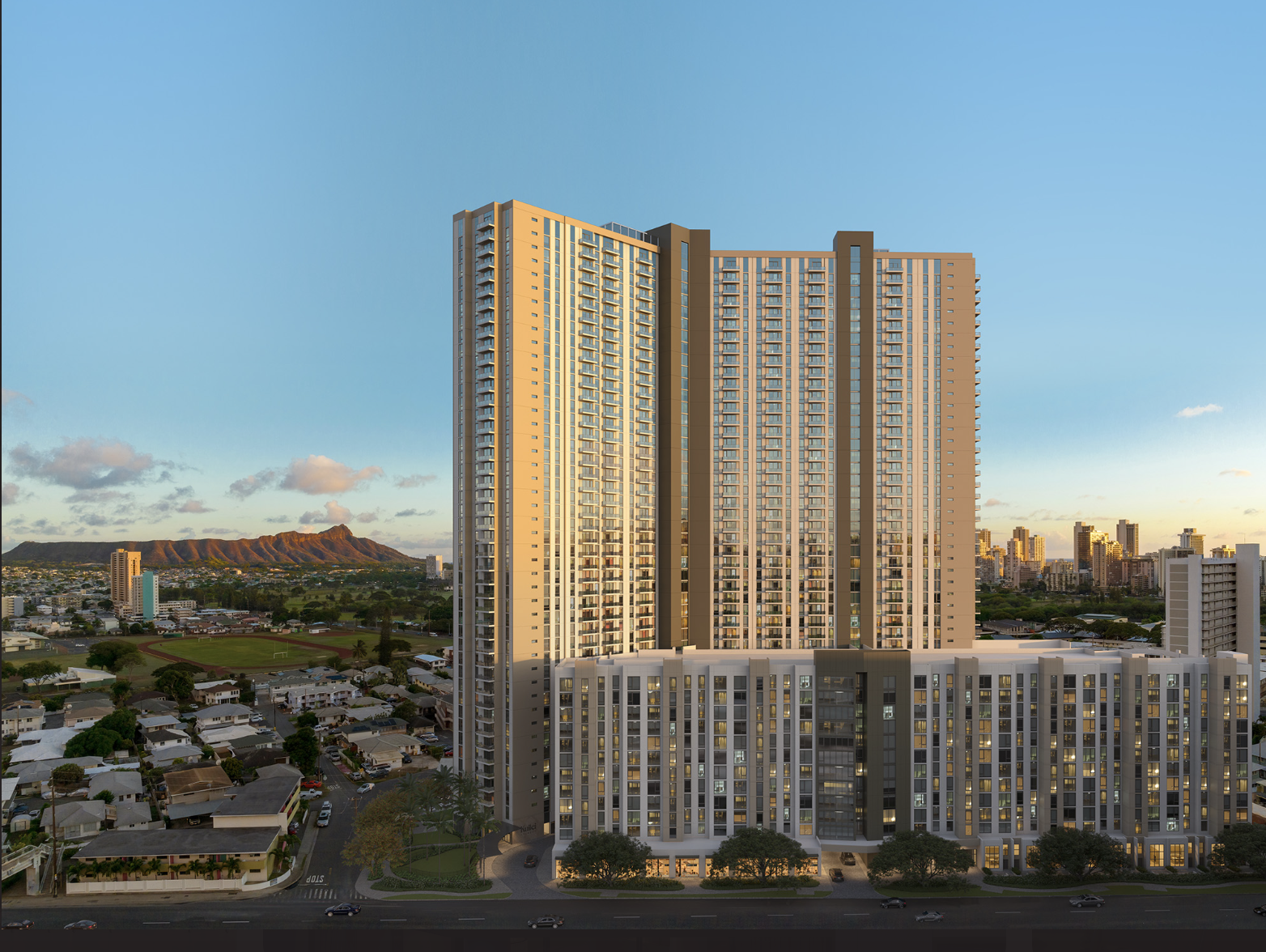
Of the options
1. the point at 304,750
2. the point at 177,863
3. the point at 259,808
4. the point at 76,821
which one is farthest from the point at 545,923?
the point at 304,750

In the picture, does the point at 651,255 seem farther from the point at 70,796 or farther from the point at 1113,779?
the point at 70,796

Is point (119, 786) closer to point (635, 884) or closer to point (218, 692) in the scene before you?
point (218, 692)

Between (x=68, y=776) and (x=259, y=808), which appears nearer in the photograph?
(x=259, y=808)

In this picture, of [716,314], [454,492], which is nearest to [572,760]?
[454,492]

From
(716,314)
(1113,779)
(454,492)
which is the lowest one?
(1113,779)

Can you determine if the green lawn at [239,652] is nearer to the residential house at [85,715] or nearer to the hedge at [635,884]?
the residential house at [85,715]
